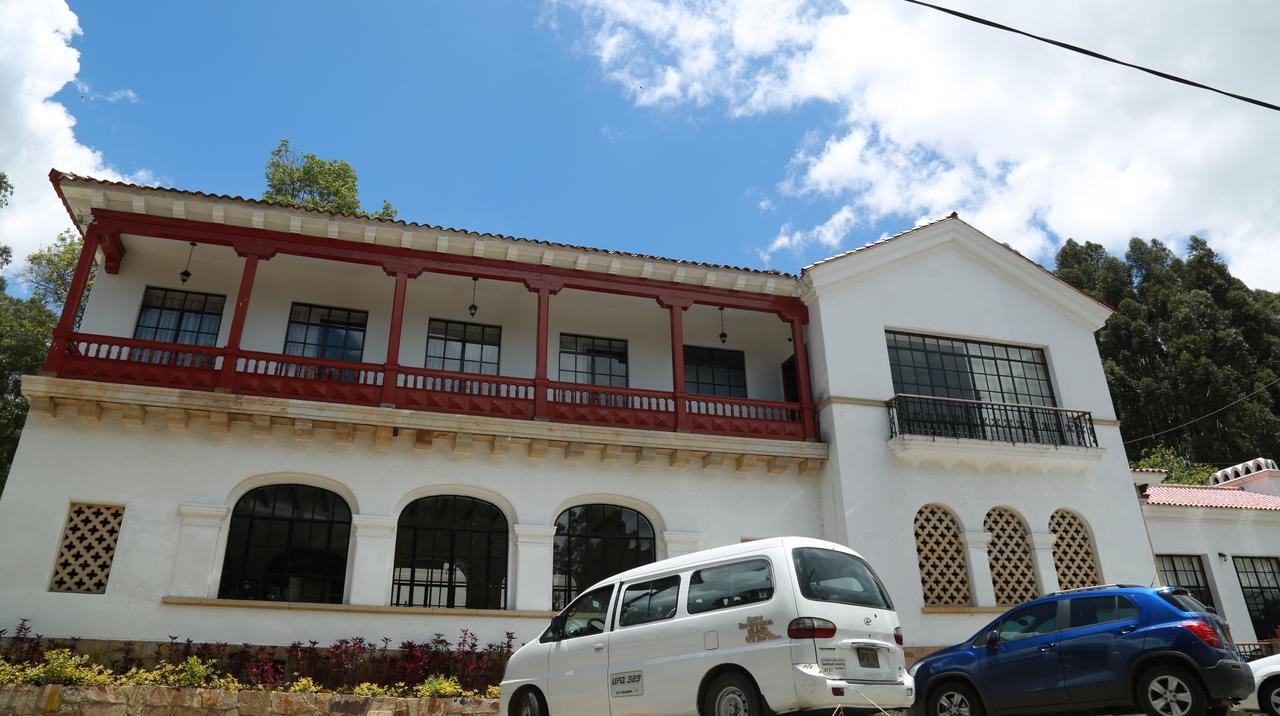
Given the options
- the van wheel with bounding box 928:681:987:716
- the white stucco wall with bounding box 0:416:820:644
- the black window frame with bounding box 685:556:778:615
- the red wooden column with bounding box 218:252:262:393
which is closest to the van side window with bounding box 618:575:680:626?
the black window frame with bounding box 685:556:778:615

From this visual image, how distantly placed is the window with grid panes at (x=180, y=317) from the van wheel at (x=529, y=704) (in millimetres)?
10745

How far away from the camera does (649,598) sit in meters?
9.08

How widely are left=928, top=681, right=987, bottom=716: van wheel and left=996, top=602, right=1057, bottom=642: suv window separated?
792 mm

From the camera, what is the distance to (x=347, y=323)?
17.6 metres

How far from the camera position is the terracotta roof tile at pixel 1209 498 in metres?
20.2

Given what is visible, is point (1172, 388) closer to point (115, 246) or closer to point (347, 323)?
point (347, 323)

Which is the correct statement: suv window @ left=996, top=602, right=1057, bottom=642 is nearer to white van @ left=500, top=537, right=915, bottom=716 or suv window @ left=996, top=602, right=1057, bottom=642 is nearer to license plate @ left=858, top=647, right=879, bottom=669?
white van @ left=500, top=537, right=915, bottom=716

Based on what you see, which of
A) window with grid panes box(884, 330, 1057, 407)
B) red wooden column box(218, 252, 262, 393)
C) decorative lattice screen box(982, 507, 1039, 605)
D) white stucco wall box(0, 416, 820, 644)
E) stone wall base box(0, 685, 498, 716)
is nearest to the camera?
stone wall base box(0, 685, 498, 716)

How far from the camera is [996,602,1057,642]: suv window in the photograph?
33.0ft

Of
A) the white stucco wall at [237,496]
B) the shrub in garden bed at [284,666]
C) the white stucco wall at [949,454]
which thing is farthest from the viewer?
the white stucco wall at [949,454]

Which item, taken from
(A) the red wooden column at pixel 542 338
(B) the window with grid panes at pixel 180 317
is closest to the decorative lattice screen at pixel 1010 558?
(A) the red wooden column at pixel 542 338

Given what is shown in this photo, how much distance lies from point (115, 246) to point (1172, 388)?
1706 inches

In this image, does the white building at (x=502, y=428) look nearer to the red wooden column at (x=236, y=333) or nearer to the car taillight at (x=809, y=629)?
the red wooden column at (x=236, y=333)

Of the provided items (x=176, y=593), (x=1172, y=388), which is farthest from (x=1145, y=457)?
(x=176, y=593)
